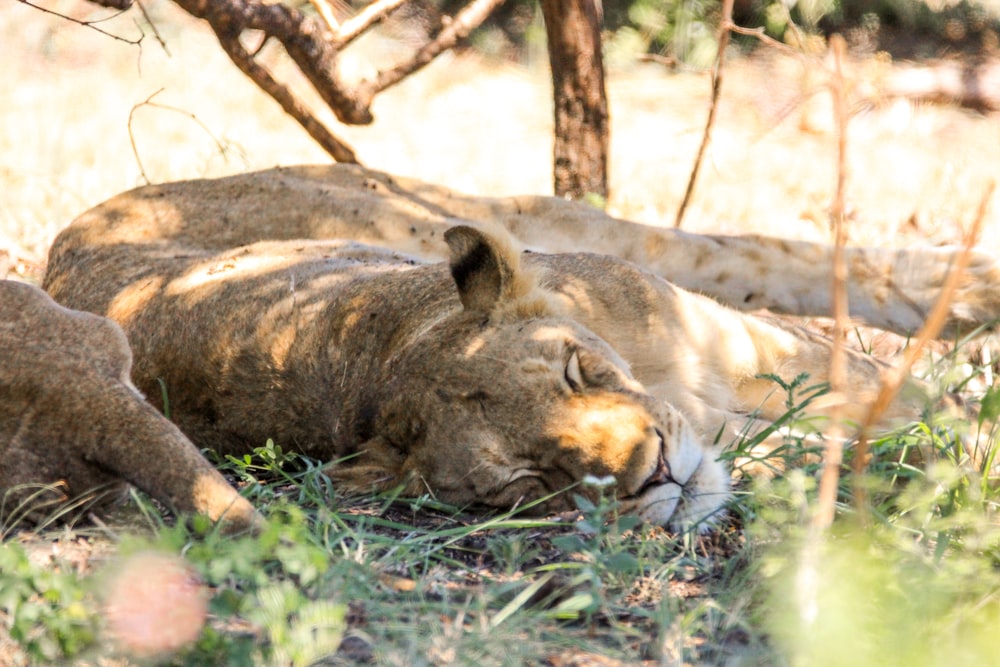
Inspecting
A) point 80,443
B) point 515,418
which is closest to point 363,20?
point 515,418

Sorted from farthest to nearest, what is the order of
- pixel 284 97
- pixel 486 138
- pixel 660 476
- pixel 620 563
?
pixel 486 138, pixel 284 97, pixel 660 476, pixel 620 563

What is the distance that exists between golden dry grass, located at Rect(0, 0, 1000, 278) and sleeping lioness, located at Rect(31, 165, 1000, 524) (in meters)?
1.39

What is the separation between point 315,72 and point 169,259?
4.51ft

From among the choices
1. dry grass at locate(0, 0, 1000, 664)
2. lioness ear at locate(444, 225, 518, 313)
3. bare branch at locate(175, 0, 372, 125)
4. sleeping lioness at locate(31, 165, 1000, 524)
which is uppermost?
bare branch at locate(175, 0, 372, 125)

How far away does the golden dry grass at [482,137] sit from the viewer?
25.1 ft

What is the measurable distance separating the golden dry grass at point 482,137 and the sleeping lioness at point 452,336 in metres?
1.39

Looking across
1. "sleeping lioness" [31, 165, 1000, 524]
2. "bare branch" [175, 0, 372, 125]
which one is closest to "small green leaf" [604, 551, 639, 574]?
"sleeping lioness" [31, 165, 1000, 524]

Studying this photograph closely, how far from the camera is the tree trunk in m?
6.40

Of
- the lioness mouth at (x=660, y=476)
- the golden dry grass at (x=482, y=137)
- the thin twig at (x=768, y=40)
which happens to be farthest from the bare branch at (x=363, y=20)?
the lioness mouth at (x=660, y=476)

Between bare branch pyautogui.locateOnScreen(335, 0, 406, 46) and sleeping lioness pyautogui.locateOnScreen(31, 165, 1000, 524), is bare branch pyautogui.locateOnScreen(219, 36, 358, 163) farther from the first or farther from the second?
sleeping lioness pyautogui.locateOnScreen(31, 165, 1000, 524)

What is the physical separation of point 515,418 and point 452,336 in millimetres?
384

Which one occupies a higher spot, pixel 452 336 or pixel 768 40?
pixel 768 40

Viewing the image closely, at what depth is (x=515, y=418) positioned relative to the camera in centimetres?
321

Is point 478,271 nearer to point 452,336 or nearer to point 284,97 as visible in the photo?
point 452,336
